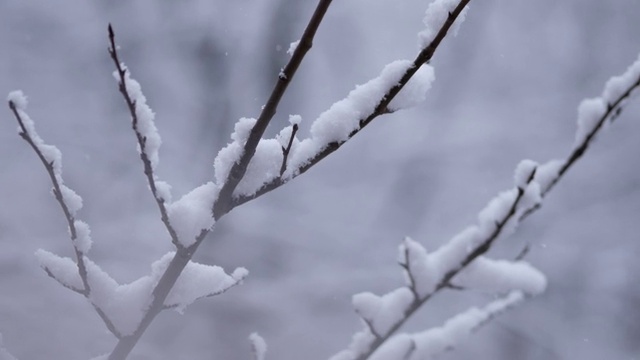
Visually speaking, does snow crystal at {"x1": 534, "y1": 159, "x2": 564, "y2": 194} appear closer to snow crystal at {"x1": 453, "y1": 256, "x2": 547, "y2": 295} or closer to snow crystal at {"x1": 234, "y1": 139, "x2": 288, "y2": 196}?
snow crystal at {"x1": 453, "y1": 256, "x2": 547, "y2": 295}

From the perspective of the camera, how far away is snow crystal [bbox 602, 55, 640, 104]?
1.46 metres

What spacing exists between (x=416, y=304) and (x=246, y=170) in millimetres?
656

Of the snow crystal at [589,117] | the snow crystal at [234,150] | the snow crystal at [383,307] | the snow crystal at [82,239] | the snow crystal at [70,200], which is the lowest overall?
the snow crystal at [383,307]

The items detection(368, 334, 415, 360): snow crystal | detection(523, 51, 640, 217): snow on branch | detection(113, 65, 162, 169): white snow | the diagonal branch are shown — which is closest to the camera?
the diagonal branch

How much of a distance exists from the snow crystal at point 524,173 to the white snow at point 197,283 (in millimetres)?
920

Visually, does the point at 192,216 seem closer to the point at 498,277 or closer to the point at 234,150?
the point at 234,150

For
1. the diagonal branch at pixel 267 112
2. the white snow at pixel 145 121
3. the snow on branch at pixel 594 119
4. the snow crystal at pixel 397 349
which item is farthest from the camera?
the snow crystal at pixel 397 349

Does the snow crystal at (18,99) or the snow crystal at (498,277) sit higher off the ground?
the snow crystal at (18,99)

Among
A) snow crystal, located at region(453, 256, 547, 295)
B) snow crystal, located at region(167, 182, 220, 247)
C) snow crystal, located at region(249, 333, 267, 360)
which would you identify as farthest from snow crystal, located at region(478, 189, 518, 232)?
snow crystal, located at region(249, 333, 267, 360)

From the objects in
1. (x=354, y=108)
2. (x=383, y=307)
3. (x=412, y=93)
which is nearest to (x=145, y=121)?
(x=354, y=108)

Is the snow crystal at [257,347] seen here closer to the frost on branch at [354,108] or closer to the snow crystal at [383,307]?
the snow crystal at [383,307]

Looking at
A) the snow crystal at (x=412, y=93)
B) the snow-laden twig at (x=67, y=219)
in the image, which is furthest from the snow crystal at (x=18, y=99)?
the snow crystal at (x=412, y=93)

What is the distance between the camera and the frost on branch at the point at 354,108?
1.31 metres

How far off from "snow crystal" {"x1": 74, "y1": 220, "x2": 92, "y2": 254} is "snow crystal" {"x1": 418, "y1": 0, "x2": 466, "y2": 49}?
112 centimetres
